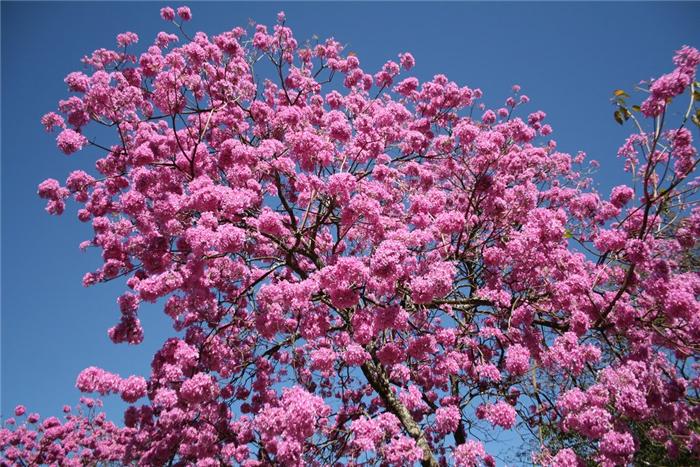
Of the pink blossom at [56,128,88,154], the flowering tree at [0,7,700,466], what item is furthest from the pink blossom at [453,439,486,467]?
the pink blossom at [56,128,88,154]

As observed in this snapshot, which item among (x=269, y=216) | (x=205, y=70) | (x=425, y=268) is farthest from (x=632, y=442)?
(x=205, y=70)

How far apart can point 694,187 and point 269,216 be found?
20.6 ft

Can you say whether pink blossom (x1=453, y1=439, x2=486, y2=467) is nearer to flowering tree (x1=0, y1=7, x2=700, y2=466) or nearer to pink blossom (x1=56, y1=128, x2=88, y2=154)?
flowering tree (x1=0, y1=7, x2=700, y2=466)

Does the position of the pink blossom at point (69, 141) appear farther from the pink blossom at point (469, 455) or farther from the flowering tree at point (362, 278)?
the pink blossom at point (469, 455)

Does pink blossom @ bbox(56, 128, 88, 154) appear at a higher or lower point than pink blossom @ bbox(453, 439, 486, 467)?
higher

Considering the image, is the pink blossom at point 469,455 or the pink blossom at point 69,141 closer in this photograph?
the pink blossom at point 469,455

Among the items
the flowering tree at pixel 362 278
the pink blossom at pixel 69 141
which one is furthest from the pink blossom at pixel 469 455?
the pink blossom at pixel 69 141

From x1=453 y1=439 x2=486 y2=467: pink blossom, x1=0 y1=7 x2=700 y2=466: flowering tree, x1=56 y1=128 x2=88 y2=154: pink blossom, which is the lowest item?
x1=453 y1=439 x2=486 y2=467: pink blossom

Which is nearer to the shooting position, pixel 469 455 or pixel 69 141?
pixel 469 455

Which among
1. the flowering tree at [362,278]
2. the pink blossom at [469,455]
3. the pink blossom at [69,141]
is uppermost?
the pink blossom at [69,141]

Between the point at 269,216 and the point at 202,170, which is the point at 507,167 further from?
the point at 202,170

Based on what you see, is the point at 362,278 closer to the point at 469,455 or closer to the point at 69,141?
the point at 469,455

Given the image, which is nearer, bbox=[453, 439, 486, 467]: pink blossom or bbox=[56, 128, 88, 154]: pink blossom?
bbox=[453, 439, 486, 467]: pink blossom

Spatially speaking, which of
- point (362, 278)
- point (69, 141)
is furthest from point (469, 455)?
point (69, 141)
